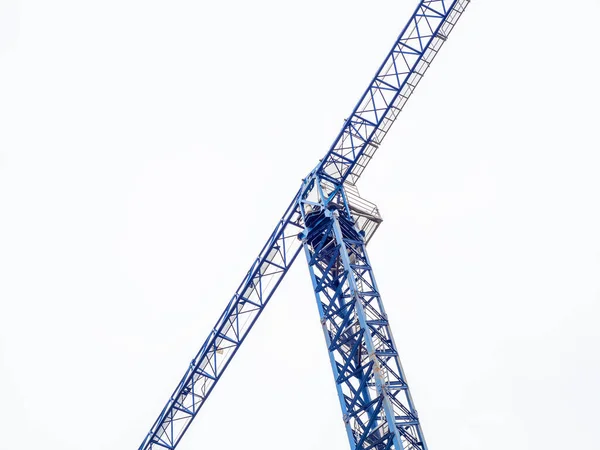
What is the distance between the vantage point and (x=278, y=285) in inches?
1336

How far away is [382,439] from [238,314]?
10752 mm

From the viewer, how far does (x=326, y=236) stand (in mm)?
30953

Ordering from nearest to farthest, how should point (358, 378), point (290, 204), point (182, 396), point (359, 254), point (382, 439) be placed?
point (382, 439) < point (358, 378) < point (359, 254) < point (290, 204) < point (182, 396)

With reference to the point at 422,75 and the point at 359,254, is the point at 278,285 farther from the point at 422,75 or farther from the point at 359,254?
the point at 422,75

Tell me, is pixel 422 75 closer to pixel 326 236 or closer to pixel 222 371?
pixel 326 236

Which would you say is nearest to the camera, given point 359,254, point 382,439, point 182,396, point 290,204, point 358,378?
point 382,439

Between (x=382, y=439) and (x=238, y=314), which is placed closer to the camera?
(x=382, y=439)

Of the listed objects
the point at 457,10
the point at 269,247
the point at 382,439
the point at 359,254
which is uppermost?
the point at 457,10

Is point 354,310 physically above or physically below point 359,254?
below

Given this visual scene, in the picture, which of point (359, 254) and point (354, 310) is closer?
point (354, 310)

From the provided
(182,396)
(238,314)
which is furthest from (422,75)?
(182,396)

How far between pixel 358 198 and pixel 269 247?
14.2 feet

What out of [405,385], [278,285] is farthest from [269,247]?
[405,385]

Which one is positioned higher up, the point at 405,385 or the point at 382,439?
the point at 405,385
